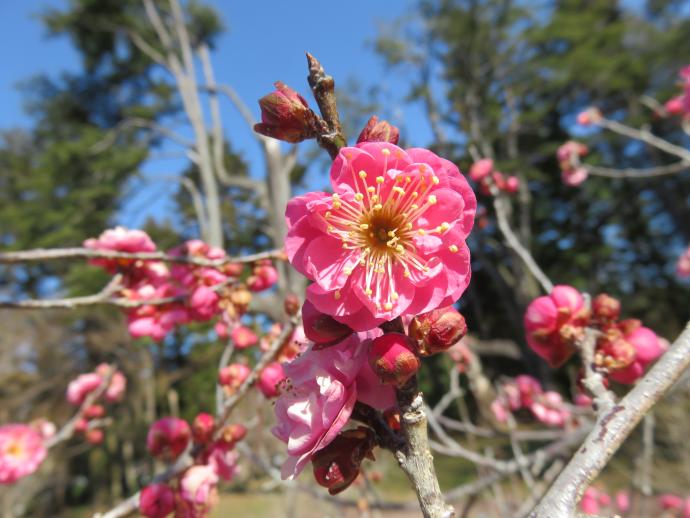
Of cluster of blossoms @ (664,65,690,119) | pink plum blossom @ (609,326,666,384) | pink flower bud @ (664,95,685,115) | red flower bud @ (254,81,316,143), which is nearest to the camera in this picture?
red flower bud @ (254,81,316,143)

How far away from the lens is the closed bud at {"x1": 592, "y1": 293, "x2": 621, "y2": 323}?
0.98 meters

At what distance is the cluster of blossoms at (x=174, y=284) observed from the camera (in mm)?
1369

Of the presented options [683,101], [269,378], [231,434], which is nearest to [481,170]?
[683,101]

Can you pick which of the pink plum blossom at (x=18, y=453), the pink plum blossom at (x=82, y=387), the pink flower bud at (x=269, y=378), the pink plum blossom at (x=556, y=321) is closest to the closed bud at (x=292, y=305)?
the pink flower bud at (x=269, y=378)

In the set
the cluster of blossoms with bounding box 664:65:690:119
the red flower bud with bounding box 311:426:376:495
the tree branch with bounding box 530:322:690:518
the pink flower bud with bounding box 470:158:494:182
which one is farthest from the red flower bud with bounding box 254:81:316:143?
the cluster of blossoms with bounding box 664:65:690:119

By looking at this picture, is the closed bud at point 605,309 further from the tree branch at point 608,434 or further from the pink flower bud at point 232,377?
the pink flower bud at point 232,377

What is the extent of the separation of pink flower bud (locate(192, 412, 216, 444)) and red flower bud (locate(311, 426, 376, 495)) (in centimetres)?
69

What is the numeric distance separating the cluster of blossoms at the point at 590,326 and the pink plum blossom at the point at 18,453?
228 centimetres

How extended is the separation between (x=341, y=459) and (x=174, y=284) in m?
1.16

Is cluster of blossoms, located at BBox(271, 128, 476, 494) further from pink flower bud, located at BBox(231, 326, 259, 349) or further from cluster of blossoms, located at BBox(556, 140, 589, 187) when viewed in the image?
cluster of blossoms, located at BBox(556, 140, 589, 187)

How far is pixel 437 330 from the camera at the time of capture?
511mm

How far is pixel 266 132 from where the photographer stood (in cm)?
63

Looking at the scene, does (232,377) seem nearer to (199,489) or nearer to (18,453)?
(199,489)

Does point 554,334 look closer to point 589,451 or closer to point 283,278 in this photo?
point 589,451
